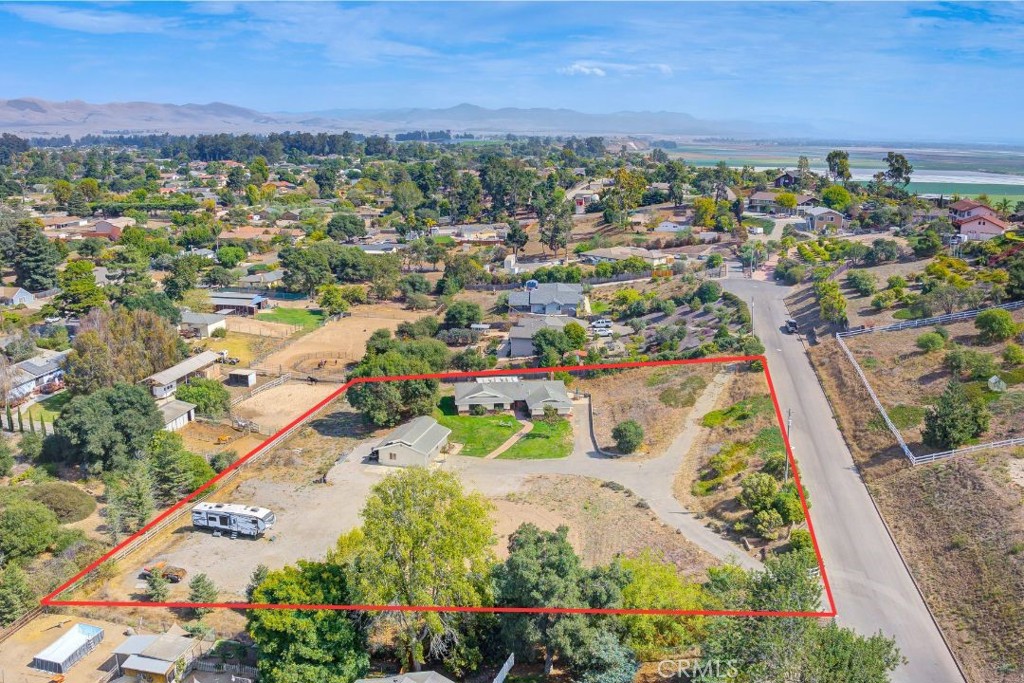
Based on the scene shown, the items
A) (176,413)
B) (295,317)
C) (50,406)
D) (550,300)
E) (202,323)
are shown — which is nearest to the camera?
(176,413)

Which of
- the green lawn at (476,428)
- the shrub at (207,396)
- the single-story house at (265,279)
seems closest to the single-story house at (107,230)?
the single-story house at (265,279)

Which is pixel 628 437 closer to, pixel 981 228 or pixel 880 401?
pixel 880 401

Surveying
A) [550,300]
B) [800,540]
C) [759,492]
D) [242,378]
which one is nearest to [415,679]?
[800,540]

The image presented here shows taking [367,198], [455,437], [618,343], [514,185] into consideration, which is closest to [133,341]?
[455,437]

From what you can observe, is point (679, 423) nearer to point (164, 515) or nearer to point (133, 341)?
point (164, 515)

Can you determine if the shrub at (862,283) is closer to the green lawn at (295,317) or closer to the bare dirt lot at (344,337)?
the bare dirt lot at (344,337)
